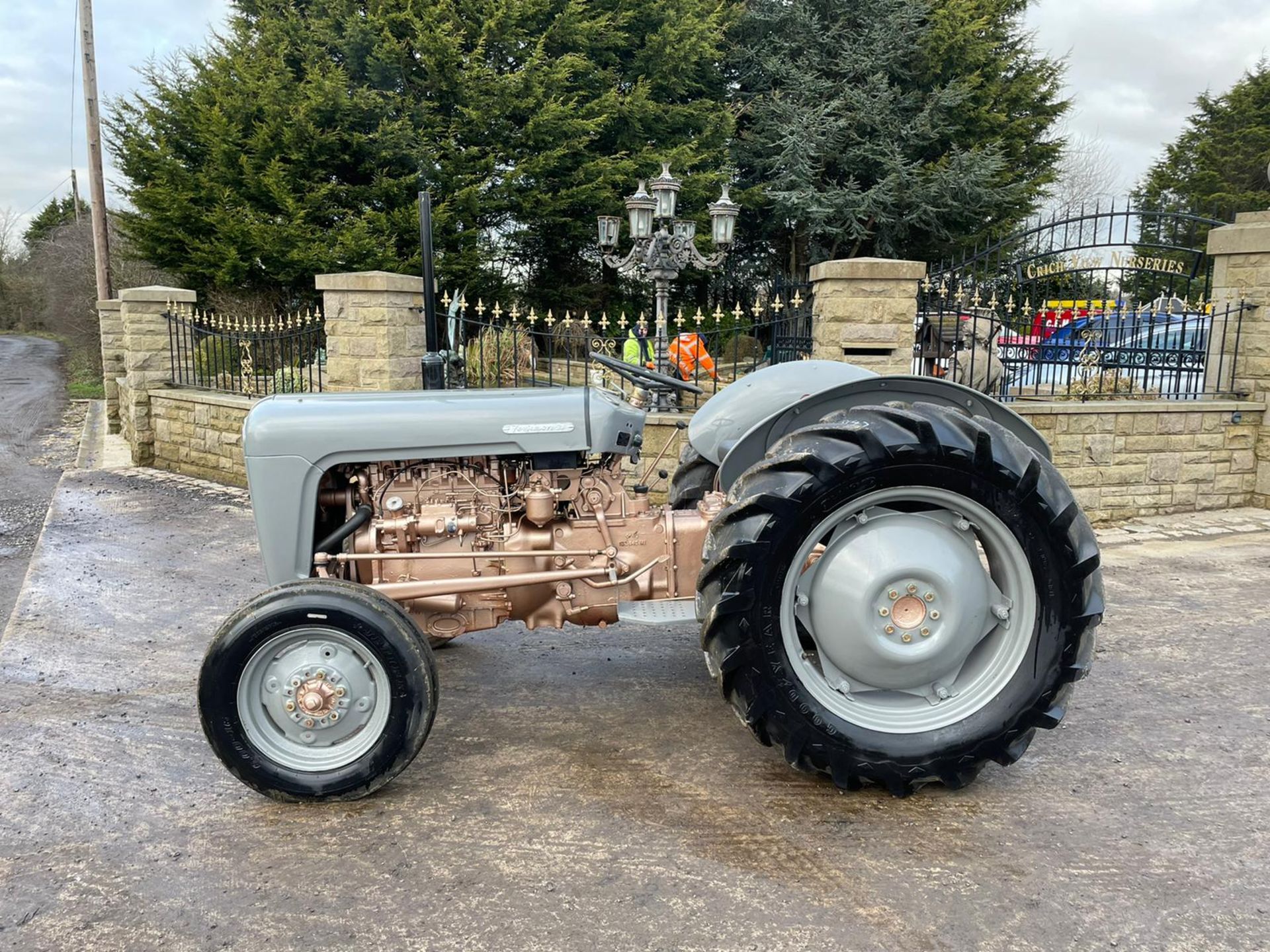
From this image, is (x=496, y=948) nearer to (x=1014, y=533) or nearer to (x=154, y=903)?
(x=154, y=903)

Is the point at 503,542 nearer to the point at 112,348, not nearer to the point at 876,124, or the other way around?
the point at 112,348

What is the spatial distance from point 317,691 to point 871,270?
472cm

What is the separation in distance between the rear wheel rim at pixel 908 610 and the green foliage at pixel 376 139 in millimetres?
12392

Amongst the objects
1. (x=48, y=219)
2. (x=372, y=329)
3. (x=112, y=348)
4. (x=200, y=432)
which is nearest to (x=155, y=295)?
(x=200, y=432)

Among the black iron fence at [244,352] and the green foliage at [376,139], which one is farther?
the green foliage at [376,139]

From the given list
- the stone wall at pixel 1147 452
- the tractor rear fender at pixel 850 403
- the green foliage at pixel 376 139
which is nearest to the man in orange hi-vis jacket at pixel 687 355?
the stone wall at pixel 1147 452

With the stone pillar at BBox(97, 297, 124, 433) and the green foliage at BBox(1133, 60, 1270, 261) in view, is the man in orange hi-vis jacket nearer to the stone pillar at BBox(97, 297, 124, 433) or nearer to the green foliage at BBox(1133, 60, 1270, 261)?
the stone pillar at BBox(97, 297, 124, 433)

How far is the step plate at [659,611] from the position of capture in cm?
300

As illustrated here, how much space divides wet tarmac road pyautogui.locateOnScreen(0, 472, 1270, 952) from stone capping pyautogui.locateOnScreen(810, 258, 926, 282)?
3.02 m

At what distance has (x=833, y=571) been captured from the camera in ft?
8.87

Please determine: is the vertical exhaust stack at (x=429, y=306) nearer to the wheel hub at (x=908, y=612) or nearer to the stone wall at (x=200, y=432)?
the wheel hub at (x=908, y=612)

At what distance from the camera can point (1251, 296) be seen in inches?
273

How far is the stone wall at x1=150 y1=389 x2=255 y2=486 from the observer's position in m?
8.16

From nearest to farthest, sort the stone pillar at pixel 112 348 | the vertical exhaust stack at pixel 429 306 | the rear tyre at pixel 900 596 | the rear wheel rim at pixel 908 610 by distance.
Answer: the rear tyre at pixel 900 596 < the rear wheel rim at pixel 908 610 < the vertical exhaust stack at pixel 429 306 < the stone pillar at pixel 112 348
